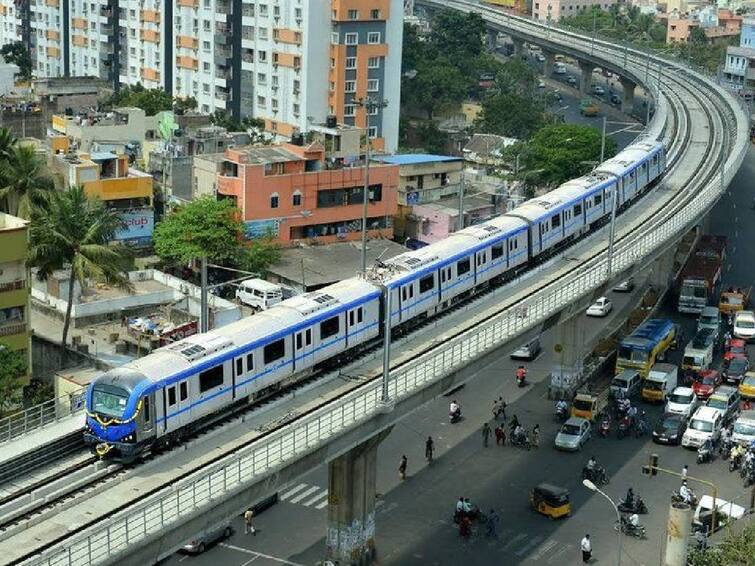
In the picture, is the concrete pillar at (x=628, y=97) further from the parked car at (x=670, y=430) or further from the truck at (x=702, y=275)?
the parked car at (x=670, y=430)

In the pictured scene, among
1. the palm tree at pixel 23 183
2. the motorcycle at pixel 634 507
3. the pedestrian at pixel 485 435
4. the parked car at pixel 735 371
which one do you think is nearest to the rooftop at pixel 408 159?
the parked car at pixel 735 371

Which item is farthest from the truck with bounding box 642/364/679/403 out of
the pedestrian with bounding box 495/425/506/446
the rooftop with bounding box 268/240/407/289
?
the rooftop with bounding box 268/240/407/289

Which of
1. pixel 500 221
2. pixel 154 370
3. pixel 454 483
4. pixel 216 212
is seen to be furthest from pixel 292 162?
pixel 154 370

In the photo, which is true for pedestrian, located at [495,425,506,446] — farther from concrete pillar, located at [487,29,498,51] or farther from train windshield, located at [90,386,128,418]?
concrete pillar, located at [487,29,498,51]

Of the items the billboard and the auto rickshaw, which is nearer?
the auto rickshaw

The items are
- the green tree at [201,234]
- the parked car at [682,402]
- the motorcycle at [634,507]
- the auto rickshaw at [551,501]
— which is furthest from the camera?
the green tree at [201,234]

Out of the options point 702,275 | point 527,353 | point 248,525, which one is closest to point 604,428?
point 527,353
